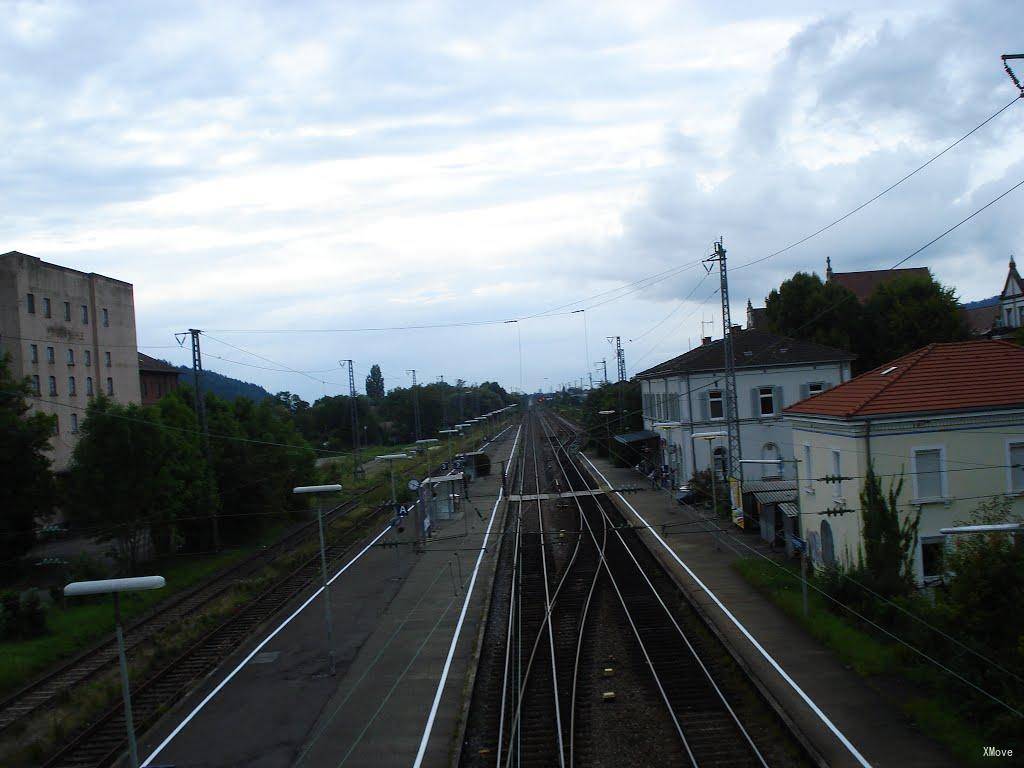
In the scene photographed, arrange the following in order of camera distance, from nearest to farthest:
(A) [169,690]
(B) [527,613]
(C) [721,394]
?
(A) [169,690] → (B) [527,613] → (C) [721,394]

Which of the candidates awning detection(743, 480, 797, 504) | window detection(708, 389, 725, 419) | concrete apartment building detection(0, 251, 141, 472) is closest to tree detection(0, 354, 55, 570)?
concrete apartment building detection(0, 251, 141, 472)

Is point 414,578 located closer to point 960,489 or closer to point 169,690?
point 169,690

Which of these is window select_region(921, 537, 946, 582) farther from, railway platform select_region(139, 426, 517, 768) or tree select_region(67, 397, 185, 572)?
tree select_region(67, 397, 185, 572)

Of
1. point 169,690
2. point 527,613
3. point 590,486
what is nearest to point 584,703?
point 527,613

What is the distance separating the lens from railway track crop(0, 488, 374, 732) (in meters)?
14.7

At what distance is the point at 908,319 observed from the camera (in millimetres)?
43500

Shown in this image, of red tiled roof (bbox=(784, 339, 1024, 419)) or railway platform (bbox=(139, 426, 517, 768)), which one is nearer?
railway platform (bbox=(139, 426, 517, 768))

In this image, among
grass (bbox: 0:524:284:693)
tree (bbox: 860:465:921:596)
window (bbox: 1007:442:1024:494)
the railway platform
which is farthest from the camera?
window (bbox: 1007:442:1024:494)

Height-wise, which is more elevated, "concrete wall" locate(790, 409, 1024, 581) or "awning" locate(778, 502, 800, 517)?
"concrete wall" locate(790, 409, 1024, 581)

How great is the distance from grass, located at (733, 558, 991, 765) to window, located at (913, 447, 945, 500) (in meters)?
3.16

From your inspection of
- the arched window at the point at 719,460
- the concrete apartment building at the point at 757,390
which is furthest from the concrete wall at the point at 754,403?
the arched window at the point at 719,460

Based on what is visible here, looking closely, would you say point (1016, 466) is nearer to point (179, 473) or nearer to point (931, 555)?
point (931, 555)

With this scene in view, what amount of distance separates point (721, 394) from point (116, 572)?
23.8 meters

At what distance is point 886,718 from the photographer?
11742 mm
